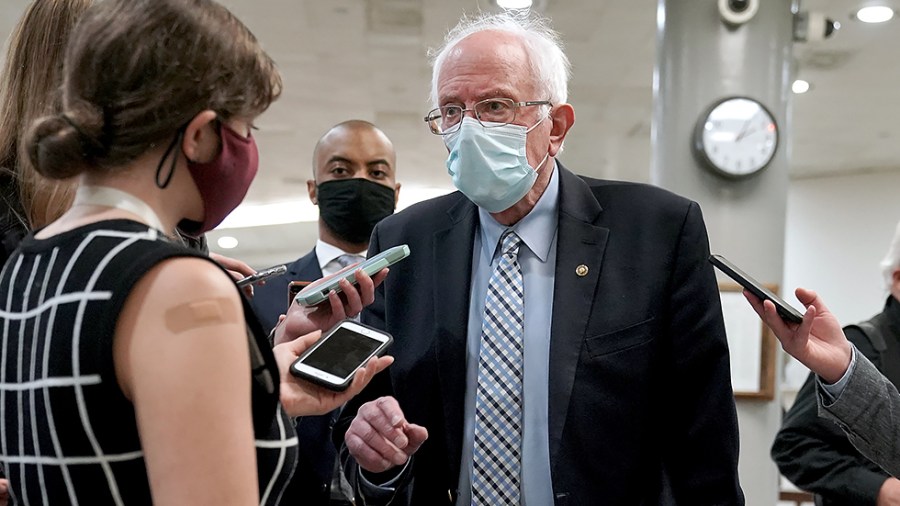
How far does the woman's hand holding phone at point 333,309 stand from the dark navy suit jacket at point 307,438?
1.48ft

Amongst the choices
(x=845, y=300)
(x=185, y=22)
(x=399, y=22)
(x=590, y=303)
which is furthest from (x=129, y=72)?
(x=845, y=300)

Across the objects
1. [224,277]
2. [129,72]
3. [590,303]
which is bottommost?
[590,303]

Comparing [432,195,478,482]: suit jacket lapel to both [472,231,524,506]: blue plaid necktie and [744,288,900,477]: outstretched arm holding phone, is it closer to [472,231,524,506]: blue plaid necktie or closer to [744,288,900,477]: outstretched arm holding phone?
[472,231,524,506]: blue plaid necktie

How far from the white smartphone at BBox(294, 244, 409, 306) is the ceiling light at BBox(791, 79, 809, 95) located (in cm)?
726

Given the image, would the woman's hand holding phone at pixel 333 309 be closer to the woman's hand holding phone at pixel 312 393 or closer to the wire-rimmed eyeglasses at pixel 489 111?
the woman's hand holding phone at pixel 312 393

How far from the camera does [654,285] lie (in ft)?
6.16

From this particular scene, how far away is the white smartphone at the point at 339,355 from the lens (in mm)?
1414

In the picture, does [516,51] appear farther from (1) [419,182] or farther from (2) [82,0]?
(1) [419,182]

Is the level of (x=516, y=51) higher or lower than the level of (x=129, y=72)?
higher

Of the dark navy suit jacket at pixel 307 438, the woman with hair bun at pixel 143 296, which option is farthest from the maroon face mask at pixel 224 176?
the dark navy suit jacket at pixel 307 438

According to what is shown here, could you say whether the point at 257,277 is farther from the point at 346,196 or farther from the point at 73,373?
the point at 346,196

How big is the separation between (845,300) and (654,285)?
1068 cm

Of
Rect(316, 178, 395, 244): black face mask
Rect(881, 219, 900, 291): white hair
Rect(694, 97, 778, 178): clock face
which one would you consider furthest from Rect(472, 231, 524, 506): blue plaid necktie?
Rect(694, 97, 778, 178): clock face

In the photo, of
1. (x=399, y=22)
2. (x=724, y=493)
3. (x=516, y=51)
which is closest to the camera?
(x=724, y=493)
